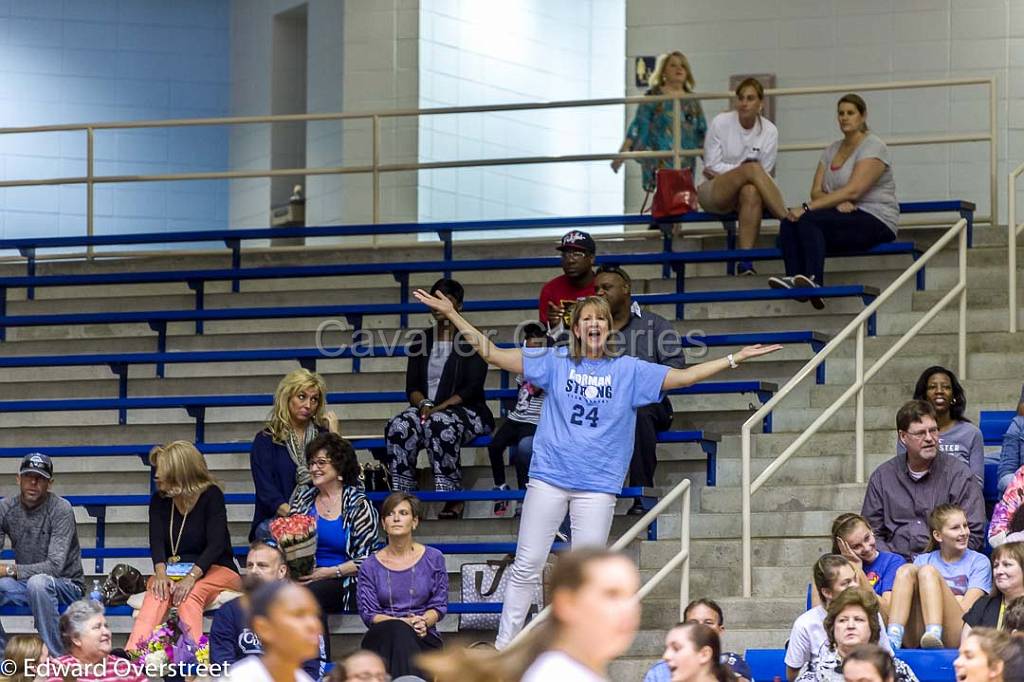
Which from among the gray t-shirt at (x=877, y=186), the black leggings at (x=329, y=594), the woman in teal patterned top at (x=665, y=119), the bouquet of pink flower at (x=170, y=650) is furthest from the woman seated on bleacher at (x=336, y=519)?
the woman in teal patterned top at (x=665, y=119)

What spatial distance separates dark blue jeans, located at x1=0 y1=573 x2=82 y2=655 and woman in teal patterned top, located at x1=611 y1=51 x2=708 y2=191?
4834 mm

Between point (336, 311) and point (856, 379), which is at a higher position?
point (336, 311)

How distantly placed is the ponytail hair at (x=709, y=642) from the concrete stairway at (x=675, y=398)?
1.81m

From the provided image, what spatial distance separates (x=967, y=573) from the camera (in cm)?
707

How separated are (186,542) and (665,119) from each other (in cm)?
509

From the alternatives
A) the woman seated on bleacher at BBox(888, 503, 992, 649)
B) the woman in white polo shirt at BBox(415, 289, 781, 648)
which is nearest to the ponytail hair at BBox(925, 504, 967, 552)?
the woman seated on bleacher at BBox(888, 503, 992, 649)

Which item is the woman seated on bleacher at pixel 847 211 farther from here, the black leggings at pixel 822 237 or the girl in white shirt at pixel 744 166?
the girl in white shirt at pixel 744 166

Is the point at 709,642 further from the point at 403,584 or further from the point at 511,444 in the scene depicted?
the point at 511,444

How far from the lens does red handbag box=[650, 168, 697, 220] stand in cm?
1062

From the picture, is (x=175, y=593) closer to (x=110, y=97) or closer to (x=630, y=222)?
(x=630, y=222)

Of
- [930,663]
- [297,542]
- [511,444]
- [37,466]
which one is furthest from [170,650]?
[930,663]

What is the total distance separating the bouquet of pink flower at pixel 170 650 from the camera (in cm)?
750

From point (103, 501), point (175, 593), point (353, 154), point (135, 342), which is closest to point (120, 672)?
point (175, 593)

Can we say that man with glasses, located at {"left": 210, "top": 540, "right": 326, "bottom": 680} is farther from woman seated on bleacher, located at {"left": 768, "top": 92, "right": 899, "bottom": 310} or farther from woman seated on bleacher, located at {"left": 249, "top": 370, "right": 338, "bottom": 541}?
woman seated on bleacher, located at {"left": 768, "top": 92, "right": 899, "bottom": 310}
